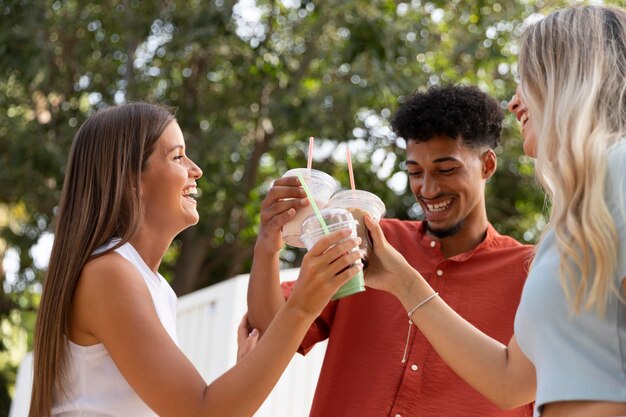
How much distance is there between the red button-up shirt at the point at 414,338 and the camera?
2693mm

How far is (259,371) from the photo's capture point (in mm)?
2127

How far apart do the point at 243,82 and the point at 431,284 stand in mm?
6798

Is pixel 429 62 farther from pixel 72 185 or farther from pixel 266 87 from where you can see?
pixel 72 185

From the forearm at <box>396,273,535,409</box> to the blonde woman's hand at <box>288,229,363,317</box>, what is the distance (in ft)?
0.84

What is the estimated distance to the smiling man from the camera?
2.71m

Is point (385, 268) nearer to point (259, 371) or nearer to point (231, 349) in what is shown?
point (259, 371)

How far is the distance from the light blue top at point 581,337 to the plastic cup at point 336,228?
473 millimetres

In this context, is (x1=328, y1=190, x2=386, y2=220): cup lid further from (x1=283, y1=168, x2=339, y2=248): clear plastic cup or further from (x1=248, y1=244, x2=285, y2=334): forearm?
(x1=248, y1=244, x2=285, y2=334): forearm

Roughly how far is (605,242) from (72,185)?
1365 mm

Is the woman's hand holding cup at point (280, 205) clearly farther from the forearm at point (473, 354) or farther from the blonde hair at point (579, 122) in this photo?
the blonde hair at point (579, 122)

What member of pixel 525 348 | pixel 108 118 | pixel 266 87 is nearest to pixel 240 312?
pixel 108 118

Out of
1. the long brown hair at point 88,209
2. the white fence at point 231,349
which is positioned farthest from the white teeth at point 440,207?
the white fence at point 231,349

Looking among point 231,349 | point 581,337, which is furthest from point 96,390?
point 231,349

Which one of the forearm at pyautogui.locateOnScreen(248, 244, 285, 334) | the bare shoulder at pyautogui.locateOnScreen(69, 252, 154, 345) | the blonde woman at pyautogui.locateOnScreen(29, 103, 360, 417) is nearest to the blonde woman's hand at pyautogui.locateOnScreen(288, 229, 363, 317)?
the blonde woman at pyautogui.locateOnScreen(29, 103, 360, 417)
